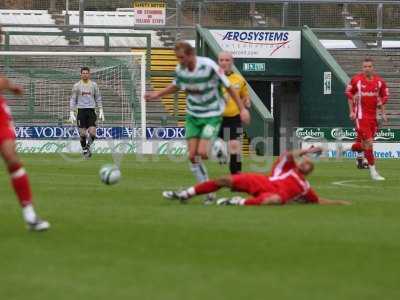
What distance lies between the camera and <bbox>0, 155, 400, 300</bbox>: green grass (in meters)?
8.08

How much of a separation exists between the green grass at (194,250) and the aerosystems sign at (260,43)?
71.6 ft

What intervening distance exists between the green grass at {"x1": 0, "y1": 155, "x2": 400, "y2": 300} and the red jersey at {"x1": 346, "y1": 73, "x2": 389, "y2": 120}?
6494 mm

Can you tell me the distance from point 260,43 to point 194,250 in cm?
2832

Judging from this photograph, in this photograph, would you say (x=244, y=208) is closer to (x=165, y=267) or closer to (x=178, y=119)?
(x=165, y=267)

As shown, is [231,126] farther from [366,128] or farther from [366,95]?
[366,95]

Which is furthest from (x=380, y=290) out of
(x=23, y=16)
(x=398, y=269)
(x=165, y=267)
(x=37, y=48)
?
(x=23, y=16)

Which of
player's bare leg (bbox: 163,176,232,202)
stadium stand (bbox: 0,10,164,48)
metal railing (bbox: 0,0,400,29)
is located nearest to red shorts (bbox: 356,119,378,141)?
player's bare leg (bbox: 163,176,232,202)

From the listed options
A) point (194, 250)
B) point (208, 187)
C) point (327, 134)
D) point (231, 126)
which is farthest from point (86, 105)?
point (194, 250)

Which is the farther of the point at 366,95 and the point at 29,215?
the point at 366,95

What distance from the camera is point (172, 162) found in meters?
28.0

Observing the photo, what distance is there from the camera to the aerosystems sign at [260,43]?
37750 millimetres

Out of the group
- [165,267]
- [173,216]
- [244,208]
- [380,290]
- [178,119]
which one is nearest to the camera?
[380,290]

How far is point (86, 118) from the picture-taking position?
29641 mm

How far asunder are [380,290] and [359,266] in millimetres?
1064
